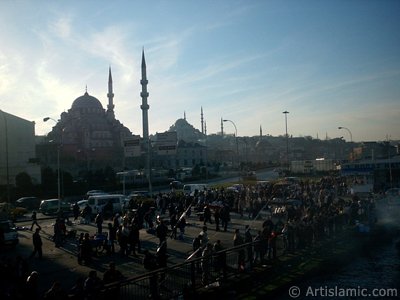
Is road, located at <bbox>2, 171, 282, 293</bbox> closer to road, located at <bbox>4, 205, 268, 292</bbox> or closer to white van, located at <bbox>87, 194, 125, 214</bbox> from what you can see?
road, located at <bbox>4, 205, 268, 292</bbox>

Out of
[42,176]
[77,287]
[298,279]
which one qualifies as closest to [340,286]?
[298,279]

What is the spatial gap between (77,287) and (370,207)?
687 inches

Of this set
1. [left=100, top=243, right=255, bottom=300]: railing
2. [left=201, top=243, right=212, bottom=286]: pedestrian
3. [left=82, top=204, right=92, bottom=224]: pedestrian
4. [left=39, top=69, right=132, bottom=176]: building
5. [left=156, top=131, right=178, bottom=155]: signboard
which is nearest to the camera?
[left=100, top=243, right=255, bottom=300]: railing

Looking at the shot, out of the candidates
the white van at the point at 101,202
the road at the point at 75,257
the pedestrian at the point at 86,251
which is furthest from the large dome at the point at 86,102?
the pedestrian at the point at 86,251

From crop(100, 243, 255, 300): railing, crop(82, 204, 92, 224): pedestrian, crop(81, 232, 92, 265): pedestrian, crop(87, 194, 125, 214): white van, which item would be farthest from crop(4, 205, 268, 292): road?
crop(87, 194, 125, 214): white van

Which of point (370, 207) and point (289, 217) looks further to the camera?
point (370, 207)

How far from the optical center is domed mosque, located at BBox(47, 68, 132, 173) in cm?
7556

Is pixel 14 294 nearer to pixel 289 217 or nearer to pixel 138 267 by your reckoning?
pixel 138 267

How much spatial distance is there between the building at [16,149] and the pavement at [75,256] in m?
27.8

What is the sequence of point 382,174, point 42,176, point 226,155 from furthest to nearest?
point 226,155, point 42,176, point 382,174

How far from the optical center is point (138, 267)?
12852 mm

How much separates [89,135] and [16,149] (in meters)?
30.2

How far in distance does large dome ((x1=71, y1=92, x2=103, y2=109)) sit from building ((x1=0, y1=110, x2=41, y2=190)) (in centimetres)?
3360

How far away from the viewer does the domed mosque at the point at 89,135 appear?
75562 mm
